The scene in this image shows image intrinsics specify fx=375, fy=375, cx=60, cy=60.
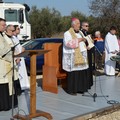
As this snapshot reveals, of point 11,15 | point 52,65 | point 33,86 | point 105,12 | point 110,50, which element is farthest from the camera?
point 105,12

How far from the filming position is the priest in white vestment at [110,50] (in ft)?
41.1

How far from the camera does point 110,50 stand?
12539 mm

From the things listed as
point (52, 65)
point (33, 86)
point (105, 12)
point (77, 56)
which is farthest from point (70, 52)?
point (105, 12)

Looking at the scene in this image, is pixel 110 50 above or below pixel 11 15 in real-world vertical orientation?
below

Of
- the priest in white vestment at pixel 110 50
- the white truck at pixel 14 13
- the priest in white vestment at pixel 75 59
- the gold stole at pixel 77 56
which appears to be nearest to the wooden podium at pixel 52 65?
the priest in white vestment at pixel 75 59

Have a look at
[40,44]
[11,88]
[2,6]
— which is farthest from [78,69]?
[2,6]

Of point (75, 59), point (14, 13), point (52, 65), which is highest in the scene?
point (14, 13)

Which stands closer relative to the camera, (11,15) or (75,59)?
(75,59)

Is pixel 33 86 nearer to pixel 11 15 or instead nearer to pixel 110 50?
pixel 110 50

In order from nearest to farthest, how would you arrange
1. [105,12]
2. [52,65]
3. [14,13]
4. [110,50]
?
1. [52,65]
2. [110,50]
3. [14,13]
4. [105,12]

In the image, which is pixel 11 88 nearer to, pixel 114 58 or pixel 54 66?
pixel 54 66

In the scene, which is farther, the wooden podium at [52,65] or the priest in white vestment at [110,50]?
the priest in white vestment at [110,50]

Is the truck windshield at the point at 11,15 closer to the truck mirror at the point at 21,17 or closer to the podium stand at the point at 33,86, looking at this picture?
the truck mirror at the point at 21,17

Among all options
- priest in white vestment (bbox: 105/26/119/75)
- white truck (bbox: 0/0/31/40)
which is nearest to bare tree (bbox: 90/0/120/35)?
white truck (bbox: 0/0/31/40)
